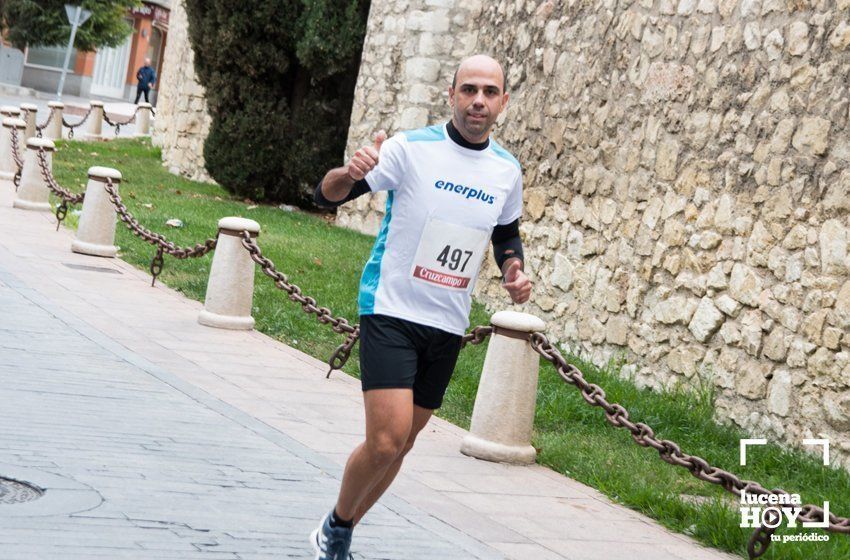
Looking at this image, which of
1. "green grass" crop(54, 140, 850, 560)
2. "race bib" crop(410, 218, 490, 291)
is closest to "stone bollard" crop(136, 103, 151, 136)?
"green grass" crop(54, 140, 850, 560)

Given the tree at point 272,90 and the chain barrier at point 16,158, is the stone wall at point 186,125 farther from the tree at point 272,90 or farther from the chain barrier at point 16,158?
the chain barrier at point 16,158

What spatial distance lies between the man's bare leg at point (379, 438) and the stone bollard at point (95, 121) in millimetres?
25536

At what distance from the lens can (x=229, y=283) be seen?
34.6 ft

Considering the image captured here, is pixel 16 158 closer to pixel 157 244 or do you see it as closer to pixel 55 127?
pixel 157 244

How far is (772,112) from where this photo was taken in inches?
347

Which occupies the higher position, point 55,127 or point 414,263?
point 414,263

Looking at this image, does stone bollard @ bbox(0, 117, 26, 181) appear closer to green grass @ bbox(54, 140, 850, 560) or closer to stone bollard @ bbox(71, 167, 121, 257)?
green grass @ bbox(54, 140, 850, 560)

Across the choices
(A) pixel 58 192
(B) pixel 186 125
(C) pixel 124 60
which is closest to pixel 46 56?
(C) pixel 124 60

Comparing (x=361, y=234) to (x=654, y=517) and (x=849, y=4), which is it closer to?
(x=849, y=4)

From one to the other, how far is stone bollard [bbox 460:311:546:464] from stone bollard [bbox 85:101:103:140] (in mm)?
23026

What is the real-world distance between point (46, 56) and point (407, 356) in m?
53.2

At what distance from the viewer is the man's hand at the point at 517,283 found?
5.01 metres

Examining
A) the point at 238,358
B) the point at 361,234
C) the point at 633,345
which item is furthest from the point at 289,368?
the point at 361,234

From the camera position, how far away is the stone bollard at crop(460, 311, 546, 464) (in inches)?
289
